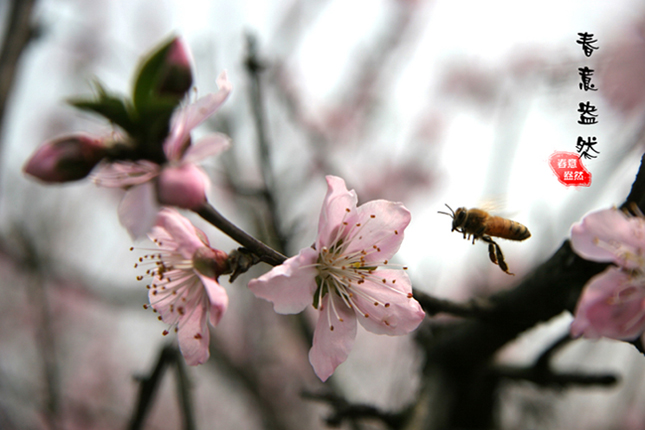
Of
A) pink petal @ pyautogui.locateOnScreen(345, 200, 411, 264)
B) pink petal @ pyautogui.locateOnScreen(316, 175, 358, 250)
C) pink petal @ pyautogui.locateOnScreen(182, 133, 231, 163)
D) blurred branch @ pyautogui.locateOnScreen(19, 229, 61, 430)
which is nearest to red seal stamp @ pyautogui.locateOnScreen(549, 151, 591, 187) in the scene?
pink petal @ pyautogui.locateOnScreen(345, 200, 411, 264)

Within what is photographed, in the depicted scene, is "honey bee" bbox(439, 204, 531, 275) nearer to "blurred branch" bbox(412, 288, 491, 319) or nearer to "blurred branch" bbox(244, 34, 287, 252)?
"blurred branch" bbox(412, 288, 491, 319)

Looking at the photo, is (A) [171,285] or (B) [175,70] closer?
(B) [175,70]

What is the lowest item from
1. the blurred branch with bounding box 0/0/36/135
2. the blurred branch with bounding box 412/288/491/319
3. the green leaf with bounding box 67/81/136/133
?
the blurred branch with bounding box 412/288/491/319

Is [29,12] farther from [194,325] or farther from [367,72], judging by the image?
[367,72]

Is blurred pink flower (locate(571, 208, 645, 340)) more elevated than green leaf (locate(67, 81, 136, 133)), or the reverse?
green leaf (locate(67, 81, 136, 133))

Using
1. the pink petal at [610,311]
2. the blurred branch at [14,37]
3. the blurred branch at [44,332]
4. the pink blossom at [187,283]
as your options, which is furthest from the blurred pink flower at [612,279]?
the blurred branch at [44,332]

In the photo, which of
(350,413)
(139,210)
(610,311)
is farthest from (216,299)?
(350,413)

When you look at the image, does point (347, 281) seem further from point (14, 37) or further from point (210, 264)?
point (14, 37)
